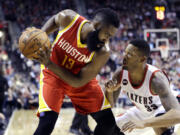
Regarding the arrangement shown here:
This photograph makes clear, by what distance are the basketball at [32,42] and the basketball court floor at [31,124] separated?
9.71 feet

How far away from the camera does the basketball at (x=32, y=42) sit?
2.77 m

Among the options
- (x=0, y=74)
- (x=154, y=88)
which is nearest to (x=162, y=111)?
(x=154, y=88)

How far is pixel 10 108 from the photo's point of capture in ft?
29.0

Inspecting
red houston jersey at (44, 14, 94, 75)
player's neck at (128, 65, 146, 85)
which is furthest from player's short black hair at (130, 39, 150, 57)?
red houston jersey at (44, 14, 94, 75)

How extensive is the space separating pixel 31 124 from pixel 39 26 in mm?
8325

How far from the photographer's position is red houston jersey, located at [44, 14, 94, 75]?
10.4ft

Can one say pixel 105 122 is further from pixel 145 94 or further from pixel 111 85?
pixel 145 94

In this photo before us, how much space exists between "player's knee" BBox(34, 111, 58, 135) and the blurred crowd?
17.2 feet

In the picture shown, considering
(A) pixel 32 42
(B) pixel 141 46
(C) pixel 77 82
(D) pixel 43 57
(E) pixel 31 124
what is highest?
(A) pixel 32 42

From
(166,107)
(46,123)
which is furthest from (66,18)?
(166,107)

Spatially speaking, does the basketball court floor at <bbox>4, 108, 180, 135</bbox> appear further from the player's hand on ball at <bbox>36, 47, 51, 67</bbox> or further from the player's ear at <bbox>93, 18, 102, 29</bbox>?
the player's hand on ball at <bbox>36, 47, 51, 67</bbox>

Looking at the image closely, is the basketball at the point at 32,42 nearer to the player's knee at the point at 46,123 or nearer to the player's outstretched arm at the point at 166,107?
the player's knee at the point at 46,123

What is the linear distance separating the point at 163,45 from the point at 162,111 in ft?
25.4

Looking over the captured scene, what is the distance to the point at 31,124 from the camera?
7.12 meters
